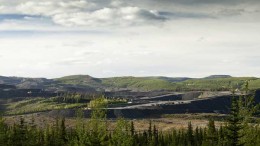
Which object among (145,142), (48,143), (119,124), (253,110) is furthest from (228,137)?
(145,142)

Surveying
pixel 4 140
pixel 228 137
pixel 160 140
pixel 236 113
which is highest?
pixel 236 113

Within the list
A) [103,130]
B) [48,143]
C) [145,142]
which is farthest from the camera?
[145,142]

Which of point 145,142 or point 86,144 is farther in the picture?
point 145,142

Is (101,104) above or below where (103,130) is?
above

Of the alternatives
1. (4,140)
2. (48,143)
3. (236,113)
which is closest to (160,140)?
(48,143)

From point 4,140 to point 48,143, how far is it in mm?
21374

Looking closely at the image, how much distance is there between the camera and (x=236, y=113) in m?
43.4

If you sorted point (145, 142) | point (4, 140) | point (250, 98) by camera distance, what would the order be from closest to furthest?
point (250, 98), point (4, 140), point (145, 142)

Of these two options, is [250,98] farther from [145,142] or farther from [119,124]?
[145,142]

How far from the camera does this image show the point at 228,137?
4434cm

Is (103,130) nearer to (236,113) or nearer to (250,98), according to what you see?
(236,113)

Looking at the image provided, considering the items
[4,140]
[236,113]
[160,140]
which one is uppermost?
[236,113]

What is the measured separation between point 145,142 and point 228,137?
329ft

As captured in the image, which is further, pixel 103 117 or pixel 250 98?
pixel 103 117
